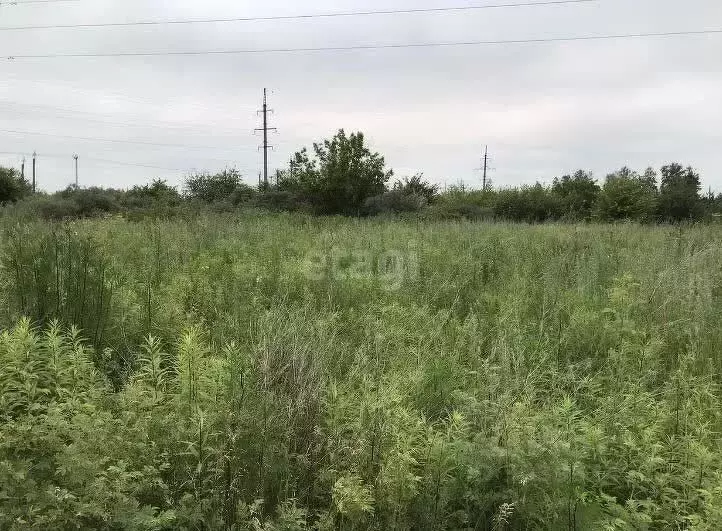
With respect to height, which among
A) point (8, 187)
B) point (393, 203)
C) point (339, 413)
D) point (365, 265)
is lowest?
point (339, 413)

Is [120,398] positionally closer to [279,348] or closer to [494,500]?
[279,348]

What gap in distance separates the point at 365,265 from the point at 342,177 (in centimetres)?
2153

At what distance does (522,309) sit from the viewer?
15.2 feet

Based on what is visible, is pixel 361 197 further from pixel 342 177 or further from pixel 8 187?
pixel 8 187

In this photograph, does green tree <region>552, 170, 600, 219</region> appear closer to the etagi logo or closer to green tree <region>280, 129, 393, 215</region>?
green tree <region>280, 129, 393, 215</region>

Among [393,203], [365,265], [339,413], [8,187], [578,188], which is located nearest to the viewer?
[339,413]

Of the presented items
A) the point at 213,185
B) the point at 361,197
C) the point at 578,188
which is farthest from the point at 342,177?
the point at 578,188

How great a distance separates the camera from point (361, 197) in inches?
1102

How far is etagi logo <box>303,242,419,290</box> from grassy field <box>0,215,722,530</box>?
933 millimetres

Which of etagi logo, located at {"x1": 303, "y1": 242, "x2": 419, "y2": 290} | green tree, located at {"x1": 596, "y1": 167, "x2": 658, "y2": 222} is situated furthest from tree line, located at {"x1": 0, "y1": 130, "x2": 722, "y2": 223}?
etagi logo, located at {"x1": 303, "y1": 242, "x2": 419, "y2": 290}

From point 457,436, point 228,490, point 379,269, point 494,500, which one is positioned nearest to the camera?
point 228,490

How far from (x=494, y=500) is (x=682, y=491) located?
3.31 ft

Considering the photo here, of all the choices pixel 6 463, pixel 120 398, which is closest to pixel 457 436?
pixel 120 398

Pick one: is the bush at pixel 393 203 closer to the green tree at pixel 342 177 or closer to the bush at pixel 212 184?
the green tree at pixel 342 177
